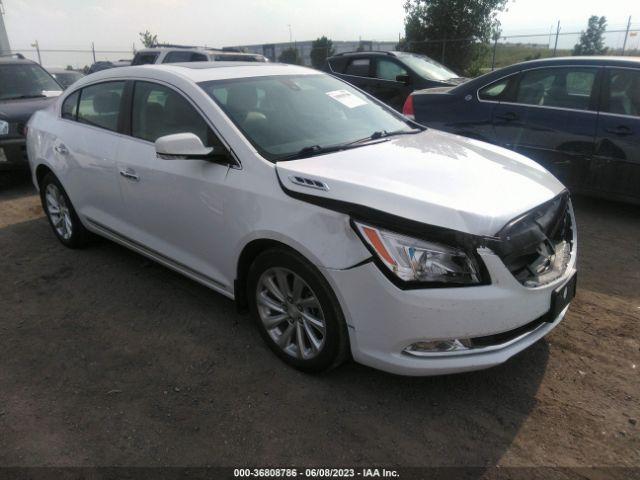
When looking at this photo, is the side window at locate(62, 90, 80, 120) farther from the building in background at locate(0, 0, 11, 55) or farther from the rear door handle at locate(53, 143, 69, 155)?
the building in background at locate(0, 0, 11, 55)

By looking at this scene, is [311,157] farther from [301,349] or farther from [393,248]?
[301,349]

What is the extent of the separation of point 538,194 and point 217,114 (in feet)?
6.22

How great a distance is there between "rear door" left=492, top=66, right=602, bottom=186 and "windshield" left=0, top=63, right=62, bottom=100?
6794mm

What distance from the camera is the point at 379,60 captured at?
9664 millimetres

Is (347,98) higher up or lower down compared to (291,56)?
lower down

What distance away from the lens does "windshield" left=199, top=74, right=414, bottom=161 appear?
3.09m

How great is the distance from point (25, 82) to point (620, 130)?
823 centimetres

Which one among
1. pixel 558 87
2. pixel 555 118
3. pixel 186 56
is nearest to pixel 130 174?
pixel 555 118

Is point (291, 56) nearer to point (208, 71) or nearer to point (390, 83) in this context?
point (390, 83)

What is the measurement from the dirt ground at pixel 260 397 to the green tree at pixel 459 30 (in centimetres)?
2060

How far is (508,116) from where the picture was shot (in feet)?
18.3

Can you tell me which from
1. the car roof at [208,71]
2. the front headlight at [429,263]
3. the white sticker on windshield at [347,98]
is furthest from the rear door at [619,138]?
the front headlight at [429,263]

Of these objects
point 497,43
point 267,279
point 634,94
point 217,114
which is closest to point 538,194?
point 267,279

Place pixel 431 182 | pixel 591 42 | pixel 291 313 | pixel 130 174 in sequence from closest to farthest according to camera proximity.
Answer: pixel 431 182
pixel 291 313
pixel 130 174
pixel 591 42
